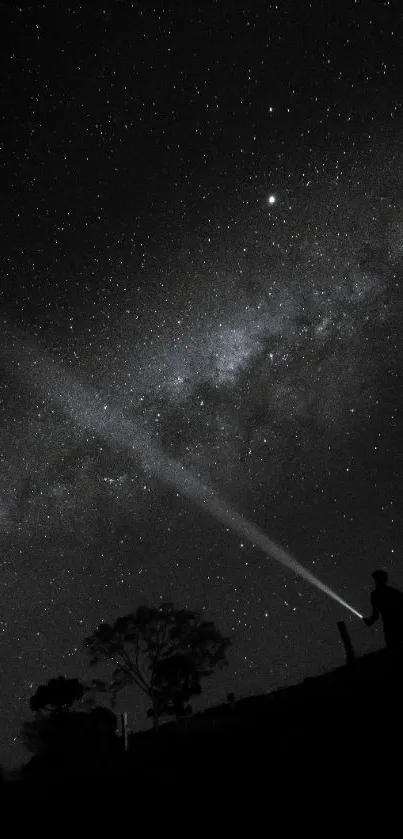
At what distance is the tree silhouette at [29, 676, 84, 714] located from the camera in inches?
1362

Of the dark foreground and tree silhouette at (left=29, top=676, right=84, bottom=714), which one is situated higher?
tree silhouette at (left=29, top=676, right=84, bottom=714)

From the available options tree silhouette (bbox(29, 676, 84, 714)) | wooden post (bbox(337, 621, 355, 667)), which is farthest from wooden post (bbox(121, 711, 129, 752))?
tree silhouette (bbox(29, 676, 84, 714))

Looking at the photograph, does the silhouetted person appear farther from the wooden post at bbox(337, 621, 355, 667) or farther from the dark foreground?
the wooden post at bbox(337, 621, 355, 667)

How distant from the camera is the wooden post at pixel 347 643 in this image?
1148cm

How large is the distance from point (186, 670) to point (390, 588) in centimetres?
3158

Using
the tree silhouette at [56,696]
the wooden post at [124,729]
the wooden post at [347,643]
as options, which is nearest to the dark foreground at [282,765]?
the wooden post at [124,729]

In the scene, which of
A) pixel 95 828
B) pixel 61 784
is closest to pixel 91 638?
pixel 61 784

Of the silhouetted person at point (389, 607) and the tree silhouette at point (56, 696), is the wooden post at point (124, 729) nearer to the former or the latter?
the silhouetted person at point (389, 607)

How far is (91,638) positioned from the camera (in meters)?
37.1

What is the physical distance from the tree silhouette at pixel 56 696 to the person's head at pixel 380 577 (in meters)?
33.0

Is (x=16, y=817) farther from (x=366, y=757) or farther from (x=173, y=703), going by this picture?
(x=173, y=703)

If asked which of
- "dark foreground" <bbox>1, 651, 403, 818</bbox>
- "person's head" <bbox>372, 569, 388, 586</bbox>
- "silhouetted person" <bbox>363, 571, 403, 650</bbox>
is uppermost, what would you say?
"person's head" <bbox>372, 569, 388, 586</bbox>

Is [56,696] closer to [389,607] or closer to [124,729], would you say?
[124,729]

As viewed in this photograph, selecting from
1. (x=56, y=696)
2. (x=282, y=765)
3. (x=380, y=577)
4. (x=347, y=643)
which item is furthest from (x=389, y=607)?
(x=56, y=696)
